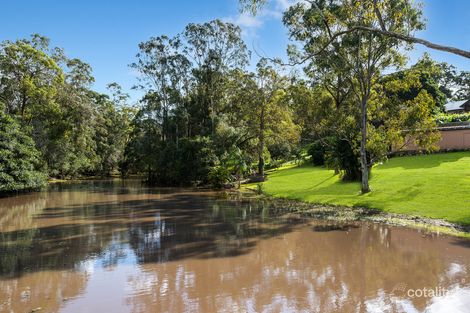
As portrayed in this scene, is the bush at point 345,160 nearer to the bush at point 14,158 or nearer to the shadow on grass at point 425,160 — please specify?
the shadow on grass at point 425,160

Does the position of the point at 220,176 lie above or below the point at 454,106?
below

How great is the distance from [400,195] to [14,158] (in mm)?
25611

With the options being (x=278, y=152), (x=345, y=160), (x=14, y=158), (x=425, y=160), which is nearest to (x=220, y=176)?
(x=345, y=160)

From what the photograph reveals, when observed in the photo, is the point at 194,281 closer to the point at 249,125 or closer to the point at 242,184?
the point at 242,184

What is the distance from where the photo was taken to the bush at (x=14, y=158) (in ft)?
89.2

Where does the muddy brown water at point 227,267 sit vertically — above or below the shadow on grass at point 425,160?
below

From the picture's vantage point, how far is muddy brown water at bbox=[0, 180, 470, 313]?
791 centimetres

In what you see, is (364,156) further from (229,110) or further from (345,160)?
(229,110)

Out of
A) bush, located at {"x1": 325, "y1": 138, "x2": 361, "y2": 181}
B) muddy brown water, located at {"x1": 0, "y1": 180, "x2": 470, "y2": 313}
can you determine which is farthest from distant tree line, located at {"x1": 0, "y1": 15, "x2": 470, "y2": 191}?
muddy brown water, located at {"x1": 0, "y1": 180, "x2": 470, "y2": 313}

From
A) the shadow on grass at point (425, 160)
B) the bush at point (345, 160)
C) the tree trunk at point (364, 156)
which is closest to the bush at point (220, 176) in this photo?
the bush at point (345, 160)

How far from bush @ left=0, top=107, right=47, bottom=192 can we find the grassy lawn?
1751 cm

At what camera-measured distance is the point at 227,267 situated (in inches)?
408

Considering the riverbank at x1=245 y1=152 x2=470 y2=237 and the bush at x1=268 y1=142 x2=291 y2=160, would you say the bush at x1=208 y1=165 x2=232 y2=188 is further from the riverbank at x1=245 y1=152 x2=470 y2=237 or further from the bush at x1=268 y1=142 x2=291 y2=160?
the bush at x1=268 y1=142 x2=291 y2=160

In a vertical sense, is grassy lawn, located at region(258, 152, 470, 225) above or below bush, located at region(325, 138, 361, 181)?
below
